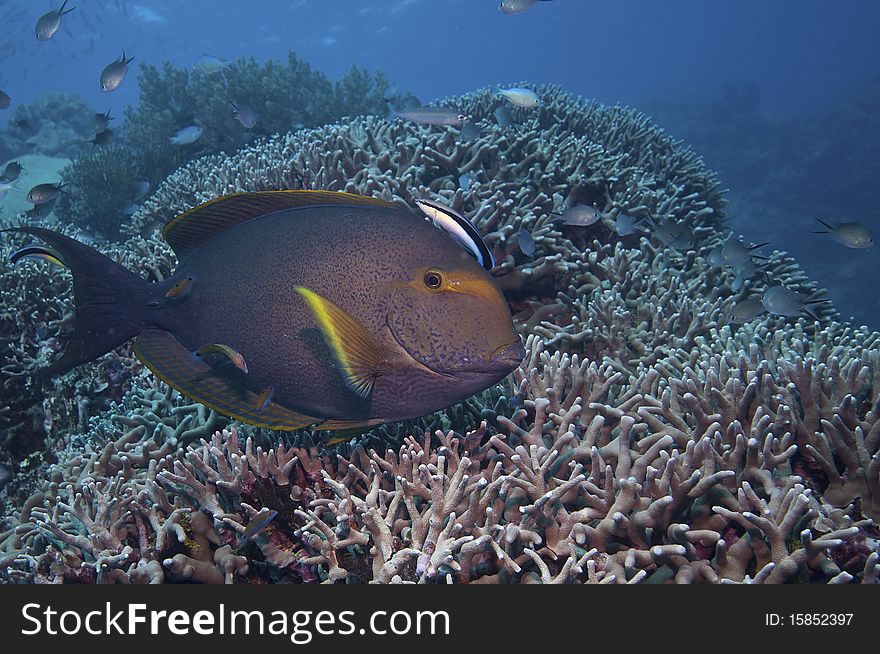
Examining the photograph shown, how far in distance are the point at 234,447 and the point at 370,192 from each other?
2855mm

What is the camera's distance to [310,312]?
1.73 metres

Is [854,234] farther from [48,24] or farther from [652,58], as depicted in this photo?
[652,58]

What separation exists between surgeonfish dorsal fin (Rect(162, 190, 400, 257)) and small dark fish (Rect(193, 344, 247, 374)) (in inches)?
19.2

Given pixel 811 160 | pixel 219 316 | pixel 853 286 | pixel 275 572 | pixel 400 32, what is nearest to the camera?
pixel 219 316

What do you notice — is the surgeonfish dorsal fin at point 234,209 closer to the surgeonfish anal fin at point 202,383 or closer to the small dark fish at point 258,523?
the surgeonfish anal fin at point 202,383

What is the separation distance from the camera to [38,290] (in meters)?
4.66

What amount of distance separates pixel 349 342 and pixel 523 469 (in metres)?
1.13

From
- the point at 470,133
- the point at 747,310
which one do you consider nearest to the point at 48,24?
the point at 470,133

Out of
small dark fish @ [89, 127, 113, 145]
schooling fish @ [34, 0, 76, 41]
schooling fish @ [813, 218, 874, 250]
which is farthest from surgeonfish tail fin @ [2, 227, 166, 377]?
schooling fish @ [34, 0, 76, 41]

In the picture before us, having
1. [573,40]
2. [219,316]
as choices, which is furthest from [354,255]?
[573,40]

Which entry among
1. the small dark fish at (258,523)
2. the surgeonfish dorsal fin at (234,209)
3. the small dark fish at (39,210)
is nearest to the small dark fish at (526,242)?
the surgeonfish dorsal fin at (234,209)

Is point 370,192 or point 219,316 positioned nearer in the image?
point 219,316

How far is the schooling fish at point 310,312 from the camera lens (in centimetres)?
156

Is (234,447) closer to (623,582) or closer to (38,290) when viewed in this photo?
(623,582)
